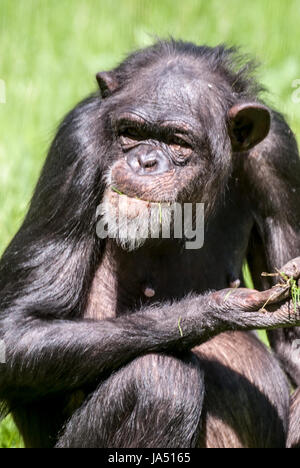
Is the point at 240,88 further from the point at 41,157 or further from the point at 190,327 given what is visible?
the point at 41,157

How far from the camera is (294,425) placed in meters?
6.73

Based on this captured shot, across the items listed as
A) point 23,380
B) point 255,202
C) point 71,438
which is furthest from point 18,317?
point 255,202

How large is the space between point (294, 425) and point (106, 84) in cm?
261

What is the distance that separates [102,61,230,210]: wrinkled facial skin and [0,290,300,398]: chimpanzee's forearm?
75cm

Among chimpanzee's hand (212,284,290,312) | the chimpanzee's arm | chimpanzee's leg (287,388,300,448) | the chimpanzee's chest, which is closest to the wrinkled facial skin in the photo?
the chimpanzee's arm

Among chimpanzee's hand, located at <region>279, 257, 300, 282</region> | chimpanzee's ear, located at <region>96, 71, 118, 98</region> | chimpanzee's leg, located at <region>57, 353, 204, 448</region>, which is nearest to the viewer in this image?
chimpanzee's hand, located at <region>279, 257, 300, 282</region>

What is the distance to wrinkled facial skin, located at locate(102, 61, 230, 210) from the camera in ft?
20.0

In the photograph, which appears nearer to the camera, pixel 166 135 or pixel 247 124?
pixel 166 135

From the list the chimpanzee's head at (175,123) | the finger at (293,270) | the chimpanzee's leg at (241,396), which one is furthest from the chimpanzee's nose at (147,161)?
the chimpanzee's leg at (241,396)

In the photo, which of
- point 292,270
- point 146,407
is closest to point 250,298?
point 292,270

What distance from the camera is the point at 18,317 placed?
6.14m

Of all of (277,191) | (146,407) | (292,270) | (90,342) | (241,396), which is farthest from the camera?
(277,191)

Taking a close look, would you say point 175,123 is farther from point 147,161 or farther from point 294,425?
point 294,425

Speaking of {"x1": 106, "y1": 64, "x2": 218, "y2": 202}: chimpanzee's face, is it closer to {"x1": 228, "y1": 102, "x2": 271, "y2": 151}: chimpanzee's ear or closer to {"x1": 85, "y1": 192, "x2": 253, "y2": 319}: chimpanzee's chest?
{"x1": 228, "y1": 102, "x2": 271, "y2": 151}: chimpanzee's ear
